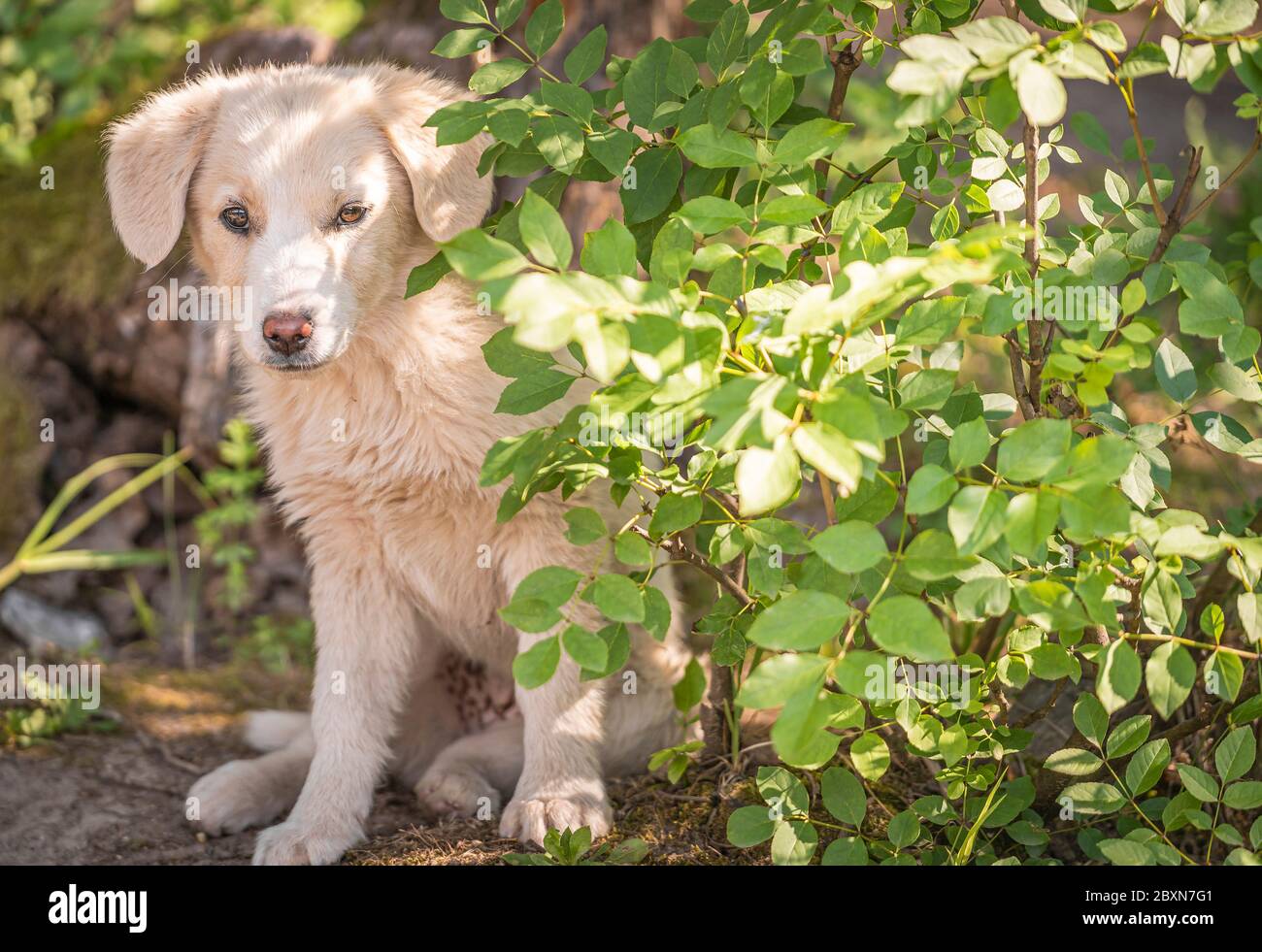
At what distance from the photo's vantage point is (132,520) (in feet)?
15.4

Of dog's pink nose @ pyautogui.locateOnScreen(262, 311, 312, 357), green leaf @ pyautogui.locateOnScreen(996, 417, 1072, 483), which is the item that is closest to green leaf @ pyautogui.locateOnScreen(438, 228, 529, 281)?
green leaf @ pyautogui.locateOnScreen(996, 417, 1072, 483)

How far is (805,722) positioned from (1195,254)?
1195mm

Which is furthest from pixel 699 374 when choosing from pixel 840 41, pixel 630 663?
pixel 630 663

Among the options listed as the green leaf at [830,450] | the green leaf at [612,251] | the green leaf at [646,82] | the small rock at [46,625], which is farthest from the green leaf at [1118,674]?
the small rock at [46,625]

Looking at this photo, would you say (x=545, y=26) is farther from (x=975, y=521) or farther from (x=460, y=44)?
(x=975, y=521)

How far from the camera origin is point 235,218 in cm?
272

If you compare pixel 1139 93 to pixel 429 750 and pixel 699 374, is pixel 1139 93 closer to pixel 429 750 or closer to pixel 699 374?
pixel 429 750

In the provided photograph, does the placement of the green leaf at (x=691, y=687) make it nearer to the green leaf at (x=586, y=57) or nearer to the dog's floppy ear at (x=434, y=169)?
the dog's floppy ear at (x=434, y=169)

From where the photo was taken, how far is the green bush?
1.67 meters

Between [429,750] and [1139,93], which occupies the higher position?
[1139,93]

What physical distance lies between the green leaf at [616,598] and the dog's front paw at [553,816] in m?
0.85

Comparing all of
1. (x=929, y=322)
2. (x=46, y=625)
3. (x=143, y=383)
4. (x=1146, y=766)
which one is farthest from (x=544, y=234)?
(x=143, y=383)

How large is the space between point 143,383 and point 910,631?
3.95m

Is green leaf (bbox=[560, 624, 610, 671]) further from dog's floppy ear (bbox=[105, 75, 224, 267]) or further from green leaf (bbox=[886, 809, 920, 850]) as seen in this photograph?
dog's floppy ear (bbox=[105, 75, 224, 267])
